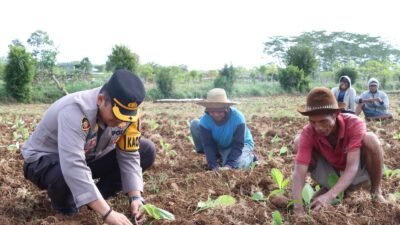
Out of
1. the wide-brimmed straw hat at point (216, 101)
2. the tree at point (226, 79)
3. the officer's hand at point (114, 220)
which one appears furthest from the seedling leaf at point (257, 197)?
the tree at point (226, 79)

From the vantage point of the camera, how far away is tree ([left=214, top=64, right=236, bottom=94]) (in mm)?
23156

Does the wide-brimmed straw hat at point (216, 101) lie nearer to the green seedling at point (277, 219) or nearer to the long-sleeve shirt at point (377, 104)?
the green seedling at point (277, 219)

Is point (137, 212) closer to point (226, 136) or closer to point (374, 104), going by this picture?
point (226, 136)

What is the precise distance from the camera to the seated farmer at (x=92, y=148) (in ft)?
7.92

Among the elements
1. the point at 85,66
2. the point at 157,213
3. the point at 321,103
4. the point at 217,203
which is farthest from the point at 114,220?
the point at 85,66

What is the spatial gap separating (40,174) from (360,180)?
203cm

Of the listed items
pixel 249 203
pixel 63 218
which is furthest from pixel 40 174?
pixel 249 203

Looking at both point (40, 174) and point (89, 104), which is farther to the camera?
point (40, 174)

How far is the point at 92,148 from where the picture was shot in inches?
113

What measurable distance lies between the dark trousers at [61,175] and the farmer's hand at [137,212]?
1.30 feet

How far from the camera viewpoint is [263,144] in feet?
20.2

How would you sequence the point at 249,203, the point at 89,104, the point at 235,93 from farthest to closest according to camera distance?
the point at 235,93 → the point at 249,203 → the point at 89,104

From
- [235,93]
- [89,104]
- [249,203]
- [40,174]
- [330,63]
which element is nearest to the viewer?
[89,104]

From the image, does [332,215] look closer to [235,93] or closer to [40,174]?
[40,174]
